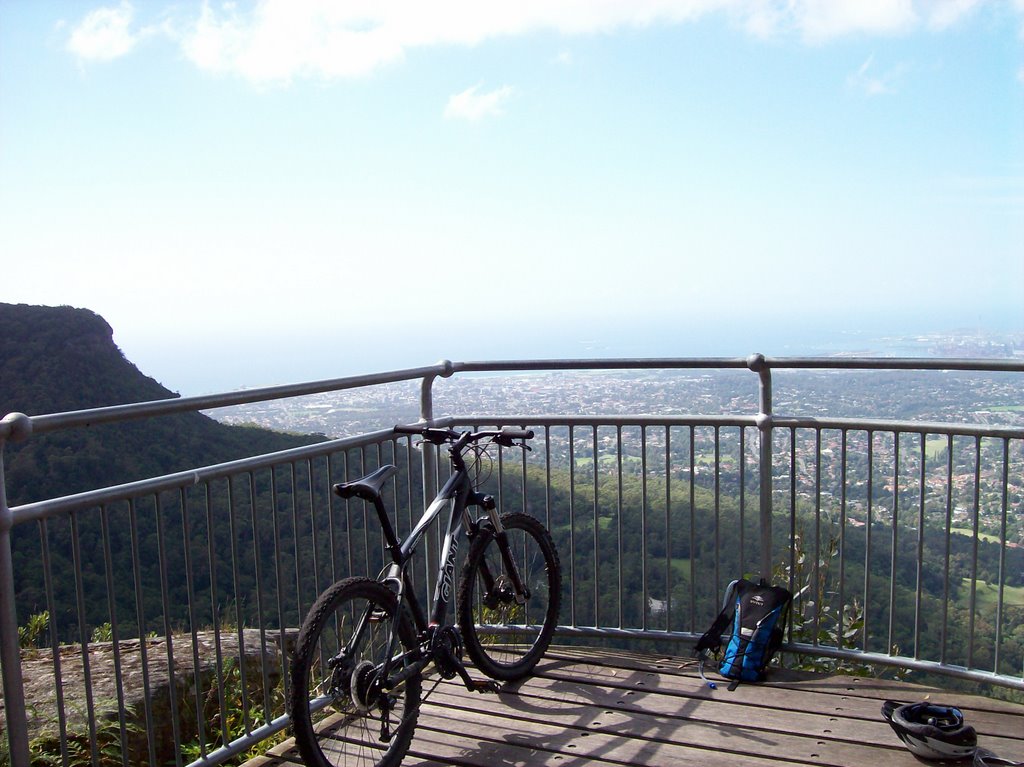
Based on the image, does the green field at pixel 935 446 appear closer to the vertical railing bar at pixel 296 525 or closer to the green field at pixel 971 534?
the green field at pixel 971 534

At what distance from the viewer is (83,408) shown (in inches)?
319

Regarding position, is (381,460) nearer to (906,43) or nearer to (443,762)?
(443,762)

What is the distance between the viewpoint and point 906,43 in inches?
1109

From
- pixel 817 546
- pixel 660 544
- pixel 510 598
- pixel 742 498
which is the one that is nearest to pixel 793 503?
pixel 817 546

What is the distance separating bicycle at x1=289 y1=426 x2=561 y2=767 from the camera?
9.33 feet

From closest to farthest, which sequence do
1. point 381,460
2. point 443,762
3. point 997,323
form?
point 443,762 → point 381,460 → point 997,323

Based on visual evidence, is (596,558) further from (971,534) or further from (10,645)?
(10,645)

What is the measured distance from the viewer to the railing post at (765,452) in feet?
13.1

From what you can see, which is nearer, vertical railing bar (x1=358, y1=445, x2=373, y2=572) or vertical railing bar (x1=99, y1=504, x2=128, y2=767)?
vertical railing bar (x1=99, y1=504, x2=128, y2=767)

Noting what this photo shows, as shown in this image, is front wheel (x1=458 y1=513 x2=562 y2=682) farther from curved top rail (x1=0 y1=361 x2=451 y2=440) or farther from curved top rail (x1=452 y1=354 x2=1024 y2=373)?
curved top rail (x1=0 y1=361 x2=451 y2=440)

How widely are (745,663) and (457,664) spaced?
1.41 m

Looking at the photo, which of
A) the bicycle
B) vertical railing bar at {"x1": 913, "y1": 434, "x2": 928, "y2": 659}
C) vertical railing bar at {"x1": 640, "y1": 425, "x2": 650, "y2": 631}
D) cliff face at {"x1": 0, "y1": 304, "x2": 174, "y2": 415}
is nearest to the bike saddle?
the bicycle

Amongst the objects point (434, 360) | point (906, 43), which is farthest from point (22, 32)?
point (906, 43)

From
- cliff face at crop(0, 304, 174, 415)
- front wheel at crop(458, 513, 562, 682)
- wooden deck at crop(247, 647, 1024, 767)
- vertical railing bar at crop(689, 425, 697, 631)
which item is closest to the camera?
wooden deck at crop(247, 647, 1024, 767)
